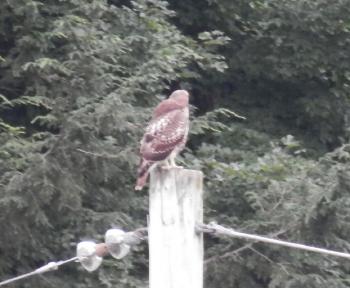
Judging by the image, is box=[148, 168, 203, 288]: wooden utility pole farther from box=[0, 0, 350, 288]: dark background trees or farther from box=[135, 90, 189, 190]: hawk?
box=[0, 0, 350, 288]: dark background trees

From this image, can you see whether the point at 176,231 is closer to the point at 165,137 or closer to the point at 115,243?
the point at 115,243

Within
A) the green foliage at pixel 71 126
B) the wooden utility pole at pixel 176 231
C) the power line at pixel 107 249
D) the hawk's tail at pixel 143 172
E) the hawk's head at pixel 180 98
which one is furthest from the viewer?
the green foliage at pixel 71 126

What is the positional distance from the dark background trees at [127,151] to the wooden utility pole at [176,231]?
3258 mm

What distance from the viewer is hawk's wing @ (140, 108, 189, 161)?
643 centimetres

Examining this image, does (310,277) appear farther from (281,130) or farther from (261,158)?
(281,130)

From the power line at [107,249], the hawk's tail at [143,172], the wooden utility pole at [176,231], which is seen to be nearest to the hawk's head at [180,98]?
the hawk's tail at [143,172]

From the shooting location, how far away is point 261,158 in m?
9.43

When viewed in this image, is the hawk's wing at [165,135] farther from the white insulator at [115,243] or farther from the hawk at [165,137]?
the white insulator at [115,243]

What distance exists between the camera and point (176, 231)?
196 inches

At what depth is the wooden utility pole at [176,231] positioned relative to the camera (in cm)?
496

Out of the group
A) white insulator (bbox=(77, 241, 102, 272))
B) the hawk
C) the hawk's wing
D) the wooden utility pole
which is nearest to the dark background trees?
the hawk

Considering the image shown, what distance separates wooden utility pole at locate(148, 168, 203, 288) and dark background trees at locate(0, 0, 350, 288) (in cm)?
326

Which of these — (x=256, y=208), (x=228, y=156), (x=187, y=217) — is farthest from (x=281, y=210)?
(x=187, y=217)

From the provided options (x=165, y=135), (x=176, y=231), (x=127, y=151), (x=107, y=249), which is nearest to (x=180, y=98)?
(x=165, y=135)
